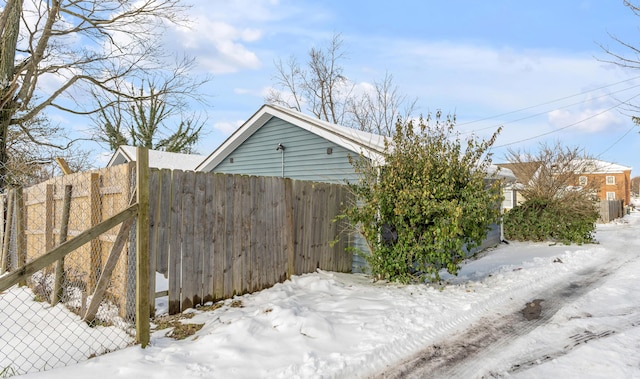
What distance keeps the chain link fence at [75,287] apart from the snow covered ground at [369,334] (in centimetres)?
58

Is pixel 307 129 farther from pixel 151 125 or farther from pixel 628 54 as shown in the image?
pixel 151 125

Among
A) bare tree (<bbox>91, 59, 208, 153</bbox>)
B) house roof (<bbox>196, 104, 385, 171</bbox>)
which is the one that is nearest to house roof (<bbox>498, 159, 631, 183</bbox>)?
house roof (<bbox>196, 104, 385, 171</bbox>)

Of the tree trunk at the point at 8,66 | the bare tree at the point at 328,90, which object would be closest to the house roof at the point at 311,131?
the tree trunk at the point at 8,66

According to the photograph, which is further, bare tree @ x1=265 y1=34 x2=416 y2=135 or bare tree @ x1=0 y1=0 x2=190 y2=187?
bare tree @ x1=265 y1=34 x2=416 y2=135

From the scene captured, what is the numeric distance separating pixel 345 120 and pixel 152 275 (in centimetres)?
2732

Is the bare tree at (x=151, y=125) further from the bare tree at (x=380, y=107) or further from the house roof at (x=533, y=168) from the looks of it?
the house roof at (x=533, y=168)

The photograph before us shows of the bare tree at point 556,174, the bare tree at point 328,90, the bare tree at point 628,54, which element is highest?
the bare tree at point 328,90

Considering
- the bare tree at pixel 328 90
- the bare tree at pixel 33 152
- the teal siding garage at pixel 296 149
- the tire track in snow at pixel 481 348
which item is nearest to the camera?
the tire track in snow at pixel 481 348

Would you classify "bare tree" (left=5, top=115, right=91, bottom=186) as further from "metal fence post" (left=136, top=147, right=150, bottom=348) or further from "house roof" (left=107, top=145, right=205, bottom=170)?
"metal fence post" (left=136, top=147, right=150, bottom=348)

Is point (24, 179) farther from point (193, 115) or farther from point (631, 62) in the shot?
point (193, 115)

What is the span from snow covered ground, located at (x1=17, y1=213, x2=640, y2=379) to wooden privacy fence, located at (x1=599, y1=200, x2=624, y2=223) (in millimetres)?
20942

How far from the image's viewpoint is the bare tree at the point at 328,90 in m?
29.8

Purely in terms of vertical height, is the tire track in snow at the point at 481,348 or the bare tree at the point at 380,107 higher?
the bare tree at the point at 380,107

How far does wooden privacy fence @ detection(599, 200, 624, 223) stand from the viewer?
2391cm
